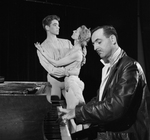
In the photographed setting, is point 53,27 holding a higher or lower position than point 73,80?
higher

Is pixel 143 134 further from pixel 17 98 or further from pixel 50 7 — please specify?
pixel 50 7

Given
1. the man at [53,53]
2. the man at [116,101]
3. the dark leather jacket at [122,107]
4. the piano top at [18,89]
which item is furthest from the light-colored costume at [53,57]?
the dark leather jacket at [122,107]

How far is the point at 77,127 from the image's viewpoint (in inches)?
153

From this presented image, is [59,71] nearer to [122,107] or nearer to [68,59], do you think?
[68,59]

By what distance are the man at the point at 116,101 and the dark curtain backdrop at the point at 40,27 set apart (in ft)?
11.5

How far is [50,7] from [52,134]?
4.10 m

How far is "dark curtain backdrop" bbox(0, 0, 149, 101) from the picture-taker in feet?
16.4

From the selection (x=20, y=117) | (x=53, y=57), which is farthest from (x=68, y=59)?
(x=20, y=117)

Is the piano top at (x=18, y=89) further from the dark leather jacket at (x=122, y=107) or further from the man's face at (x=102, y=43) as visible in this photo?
the man's face at (x=102, y=43)

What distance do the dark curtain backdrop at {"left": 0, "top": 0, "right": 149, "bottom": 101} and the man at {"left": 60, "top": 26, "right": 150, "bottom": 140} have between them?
350 cm

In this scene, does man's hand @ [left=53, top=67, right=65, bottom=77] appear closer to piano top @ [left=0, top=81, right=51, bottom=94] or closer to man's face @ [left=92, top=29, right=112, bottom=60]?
piano top @ [left=0, top=81, right=51, bottom=94]

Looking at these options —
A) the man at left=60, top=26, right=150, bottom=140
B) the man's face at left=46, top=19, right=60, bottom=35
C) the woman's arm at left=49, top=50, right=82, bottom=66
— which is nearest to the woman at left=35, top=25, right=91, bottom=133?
the woman's arm at left=49, top=50, right=82, bottom=66

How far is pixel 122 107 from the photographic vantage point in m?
1.48

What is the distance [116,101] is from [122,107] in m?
0.05
